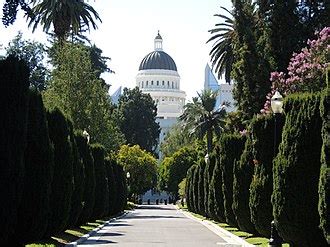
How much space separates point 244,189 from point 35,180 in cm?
1054

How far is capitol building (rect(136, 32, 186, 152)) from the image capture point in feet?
567

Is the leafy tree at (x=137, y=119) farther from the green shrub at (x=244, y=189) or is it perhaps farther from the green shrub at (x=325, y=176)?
the green shrub at (x=325, y=176)

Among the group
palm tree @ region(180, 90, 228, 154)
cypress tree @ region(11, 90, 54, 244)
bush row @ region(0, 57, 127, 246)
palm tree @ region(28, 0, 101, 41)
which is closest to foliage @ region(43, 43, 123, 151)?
palm tree @ region(28, 0, 101, 41)

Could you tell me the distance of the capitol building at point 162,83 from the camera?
6801 inches

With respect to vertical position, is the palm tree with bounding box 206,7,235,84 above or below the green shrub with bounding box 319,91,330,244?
above

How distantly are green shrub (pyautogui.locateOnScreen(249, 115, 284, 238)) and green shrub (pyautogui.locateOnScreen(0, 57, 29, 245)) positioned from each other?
Answer: 28.3 feet

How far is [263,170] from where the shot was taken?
22297 mm

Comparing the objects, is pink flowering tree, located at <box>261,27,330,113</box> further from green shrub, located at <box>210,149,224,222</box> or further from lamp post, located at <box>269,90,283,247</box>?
lamp post, located at <box>269,90,283,247</box>

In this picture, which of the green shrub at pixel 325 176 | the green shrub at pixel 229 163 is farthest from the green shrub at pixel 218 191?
the green shrub at pixel 325 176

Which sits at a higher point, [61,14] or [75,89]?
[61,14]

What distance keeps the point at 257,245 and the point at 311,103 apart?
6.74 meters

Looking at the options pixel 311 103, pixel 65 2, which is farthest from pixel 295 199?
pixel 65 2

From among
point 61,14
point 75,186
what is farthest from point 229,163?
point 61,14

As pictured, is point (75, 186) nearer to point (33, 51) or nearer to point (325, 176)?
point (325, 176)
